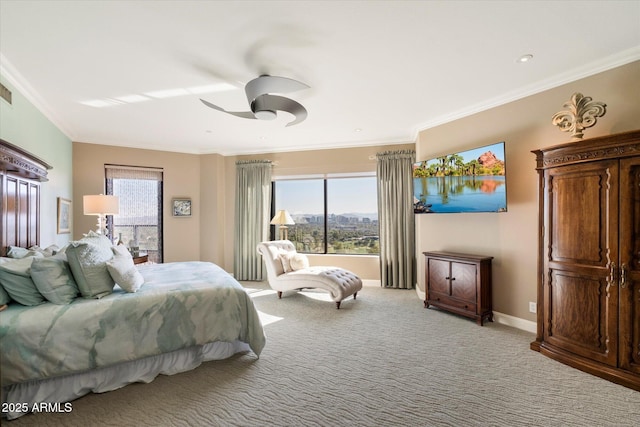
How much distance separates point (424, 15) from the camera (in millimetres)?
2279

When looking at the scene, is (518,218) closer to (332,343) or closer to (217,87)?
(332,343)

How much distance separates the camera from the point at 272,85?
9.52 ft

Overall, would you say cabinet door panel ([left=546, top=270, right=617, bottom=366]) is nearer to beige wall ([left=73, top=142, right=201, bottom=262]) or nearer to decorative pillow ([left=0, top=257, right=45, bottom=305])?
decorative pillow ([left=0, top=257, right=45, bottom=305])

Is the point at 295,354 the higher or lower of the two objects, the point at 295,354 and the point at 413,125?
the lower

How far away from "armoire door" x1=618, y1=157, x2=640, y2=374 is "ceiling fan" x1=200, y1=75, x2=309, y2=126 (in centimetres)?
272

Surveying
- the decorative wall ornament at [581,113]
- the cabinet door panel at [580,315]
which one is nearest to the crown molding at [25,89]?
the decorative wall ornament at [581,113]

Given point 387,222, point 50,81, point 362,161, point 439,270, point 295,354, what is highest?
point 50,81

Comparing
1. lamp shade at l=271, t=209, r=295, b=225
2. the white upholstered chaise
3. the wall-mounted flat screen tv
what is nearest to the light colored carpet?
the white upholstered chaise

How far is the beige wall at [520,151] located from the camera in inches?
116

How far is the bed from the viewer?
2.13 metres

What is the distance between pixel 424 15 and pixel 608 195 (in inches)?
81.4

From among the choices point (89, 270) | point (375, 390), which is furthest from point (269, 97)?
point (375, 390)

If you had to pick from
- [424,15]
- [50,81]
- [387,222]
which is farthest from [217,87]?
[387,222]

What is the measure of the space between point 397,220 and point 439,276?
1.52 m
